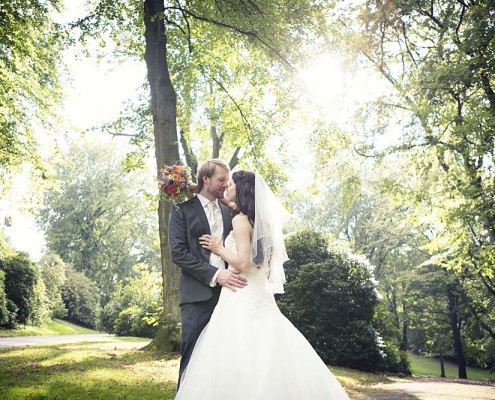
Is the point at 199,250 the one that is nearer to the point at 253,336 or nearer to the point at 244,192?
the point at 244,192

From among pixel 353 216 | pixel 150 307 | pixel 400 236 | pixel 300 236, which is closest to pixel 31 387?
pixel 300 236

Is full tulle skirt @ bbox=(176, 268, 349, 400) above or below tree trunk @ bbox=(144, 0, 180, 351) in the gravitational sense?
below

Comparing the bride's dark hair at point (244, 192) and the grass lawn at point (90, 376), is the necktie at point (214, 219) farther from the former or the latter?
the grass lawn at point (90, 376)

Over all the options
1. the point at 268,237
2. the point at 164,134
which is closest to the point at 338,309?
the point at 164,134

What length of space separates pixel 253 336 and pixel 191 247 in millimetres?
1314

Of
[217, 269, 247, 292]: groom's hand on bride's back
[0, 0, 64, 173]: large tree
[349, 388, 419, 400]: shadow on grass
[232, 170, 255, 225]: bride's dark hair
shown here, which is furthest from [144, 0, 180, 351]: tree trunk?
[217, 269, 247, 292]: groom's hand on bride's back

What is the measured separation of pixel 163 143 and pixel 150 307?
48.6ft

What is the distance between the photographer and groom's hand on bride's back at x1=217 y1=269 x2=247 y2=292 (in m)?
4.38

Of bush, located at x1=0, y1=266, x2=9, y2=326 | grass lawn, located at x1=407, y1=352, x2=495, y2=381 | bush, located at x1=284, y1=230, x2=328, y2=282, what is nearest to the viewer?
bush, located at x1=284, y1=230, x2=328, y2=282

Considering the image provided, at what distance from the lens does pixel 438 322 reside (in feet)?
97.0

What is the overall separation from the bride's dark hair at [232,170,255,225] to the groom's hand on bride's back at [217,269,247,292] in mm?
543

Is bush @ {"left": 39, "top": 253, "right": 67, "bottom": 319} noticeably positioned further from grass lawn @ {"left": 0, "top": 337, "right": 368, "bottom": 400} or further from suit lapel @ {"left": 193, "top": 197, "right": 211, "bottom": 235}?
suit lapel @ {"left": 193, "top": 197, "right": 211, "bottom": 235}

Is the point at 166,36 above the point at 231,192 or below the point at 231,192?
above

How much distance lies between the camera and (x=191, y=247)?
16.1 feet
